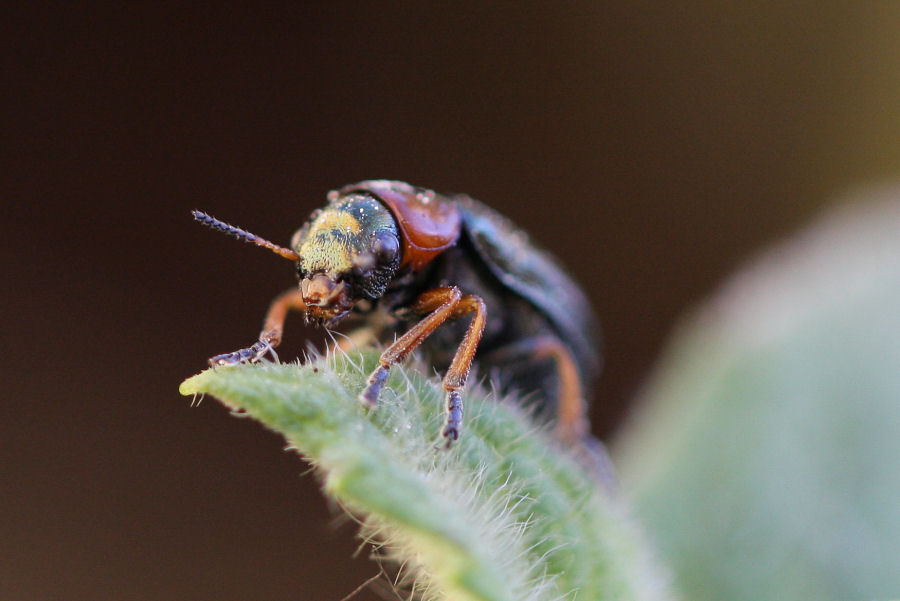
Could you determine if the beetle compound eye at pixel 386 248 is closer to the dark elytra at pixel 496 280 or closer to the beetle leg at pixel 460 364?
the dark elytra at pixel 496 280

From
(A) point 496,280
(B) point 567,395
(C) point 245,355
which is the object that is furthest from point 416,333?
(B) point 567,395

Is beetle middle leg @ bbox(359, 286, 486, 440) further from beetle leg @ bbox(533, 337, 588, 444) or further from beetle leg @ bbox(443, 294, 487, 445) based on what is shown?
beetle leg @ bbox(533, 337, 588, 444)

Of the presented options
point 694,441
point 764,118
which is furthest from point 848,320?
point 764,118

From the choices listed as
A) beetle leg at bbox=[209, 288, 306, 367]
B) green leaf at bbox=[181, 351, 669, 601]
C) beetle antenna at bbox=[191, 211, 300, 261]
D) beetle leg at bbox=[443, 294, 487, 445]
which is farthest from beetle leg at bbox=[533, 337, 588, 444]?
beetle antenna at bbox=[191, 211, 300, 261]

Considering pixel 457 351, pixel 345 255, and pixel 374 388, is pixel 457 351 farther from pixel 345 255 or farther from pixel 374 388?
pixel 374 388

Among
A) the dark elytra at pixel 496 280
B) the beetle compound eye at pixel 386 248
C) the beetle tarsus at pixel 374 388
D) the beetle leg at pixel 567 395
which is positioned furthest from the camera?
the beetle leg at pixel 567 395

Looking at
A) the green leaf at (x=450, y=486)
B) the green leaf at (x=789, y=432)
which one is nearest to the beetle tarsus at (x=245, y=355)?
the green leaf at (x=450, y=486)
